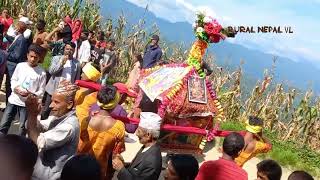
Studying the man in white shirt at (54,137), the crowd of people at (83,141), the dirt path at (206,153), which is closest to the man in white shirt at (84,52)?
the dirt path at (206,153)

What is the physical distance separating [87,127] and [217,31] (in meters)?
3.80

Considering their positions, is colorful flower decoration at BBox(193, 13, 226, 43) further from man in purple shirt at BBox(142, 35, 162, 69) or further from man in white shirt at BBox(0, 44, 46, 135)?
man in purple shirt at BBox(142, 35, 162, 69)

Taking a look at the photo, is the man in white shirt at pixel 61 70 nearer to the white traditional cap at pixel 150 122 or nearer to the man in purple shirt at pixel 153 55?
the white traditional cap at pixel 150 122

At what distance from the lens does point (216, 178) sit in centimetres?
432

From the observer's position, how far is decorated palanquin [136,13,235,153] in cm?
769

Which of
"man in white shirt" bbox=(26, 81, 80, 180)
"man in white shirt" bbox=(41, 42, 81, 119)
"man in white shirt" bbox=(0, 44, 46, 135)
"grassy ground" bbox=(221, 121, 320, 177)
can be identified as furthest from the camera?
"grassy ground" bbox=(221, 121, 320, 177)

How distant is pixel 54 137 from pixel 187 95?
13.9 ft

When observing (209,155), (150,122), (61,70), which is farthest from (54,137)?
(209,155)

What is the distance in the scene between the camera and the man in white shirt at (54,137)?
381 cm

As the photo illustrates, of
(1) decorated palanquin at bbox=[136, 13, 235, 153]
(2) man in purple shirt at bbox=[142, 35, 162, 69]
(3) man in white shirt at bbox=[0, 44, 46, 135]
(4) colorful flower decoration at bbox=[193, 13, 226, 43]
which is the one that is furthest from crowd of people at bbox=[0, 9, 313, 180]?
(2) man in purple shirt at bbox=[142, 35, 162, 69]

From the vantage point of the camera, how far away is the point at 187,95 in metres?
7.81

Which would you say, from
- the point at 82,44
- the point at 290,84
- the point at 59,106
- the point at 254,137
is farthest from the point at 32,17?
the point at 59,106

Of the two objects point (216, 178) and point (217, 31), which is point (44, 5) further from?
point (216, 178)

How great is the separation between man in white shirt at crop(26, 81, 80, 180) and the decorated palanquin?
11.5 feet
